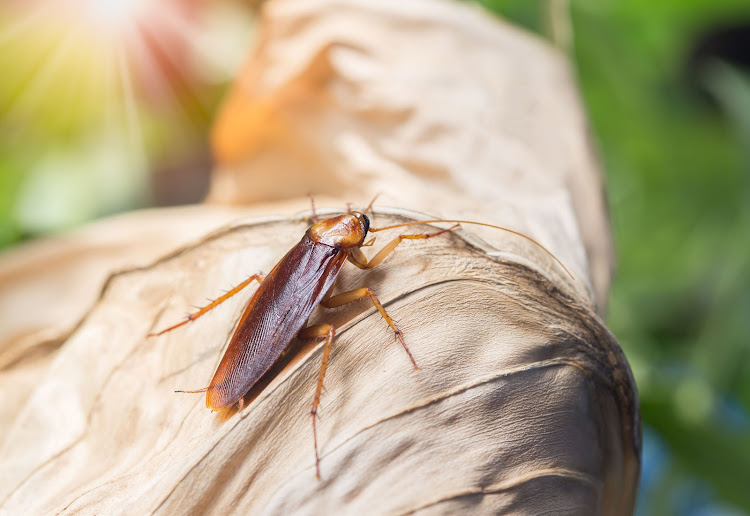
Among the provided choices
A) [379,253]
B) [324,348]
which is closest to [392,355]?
[324,348]

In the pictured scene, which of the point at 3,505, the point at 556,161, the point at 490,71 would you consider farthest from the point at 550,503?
the point at 490,71

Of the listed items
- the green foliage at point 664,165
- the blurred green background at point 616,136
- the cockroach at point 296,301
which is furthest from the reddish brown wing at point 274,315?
the green foliage at point 664,165

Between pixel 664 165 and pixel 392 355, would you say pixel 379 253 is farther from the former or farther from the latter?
pixel 664 165

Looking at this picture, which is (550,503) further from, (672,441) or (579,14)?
Answer: (579,14)

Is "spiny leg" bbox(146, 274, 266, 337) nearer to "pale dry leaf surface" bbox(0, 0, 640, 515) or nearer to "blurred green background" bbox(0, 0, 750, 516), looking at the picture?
"pale dry leaf surface" bbox(0, 0, 640, 515)

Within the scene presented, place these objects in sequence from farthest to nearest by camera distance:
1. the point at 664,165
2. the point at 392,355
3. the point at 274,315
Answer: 1. the point at 664,165
2. the point at 274,315
3. the point at 392,355

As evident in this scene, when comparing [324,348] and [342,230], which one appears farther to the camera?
[342,230]

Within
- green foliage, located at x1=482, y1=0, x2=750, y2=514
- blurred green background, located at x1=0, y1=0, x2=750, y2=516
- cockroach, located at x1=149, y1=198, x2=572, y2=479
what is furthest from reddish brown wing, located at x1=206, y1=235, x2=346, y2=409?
green foliage, located at x1=482, y1=0, x2=750, y2=514
